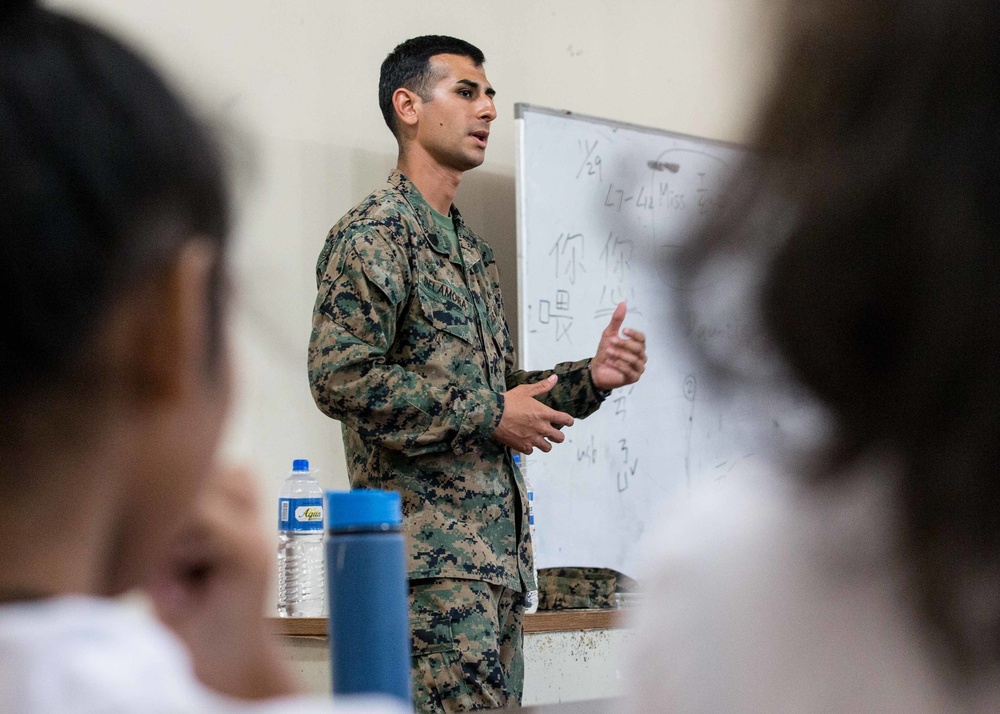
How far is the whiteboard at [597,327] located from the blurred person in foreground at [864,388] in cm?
245

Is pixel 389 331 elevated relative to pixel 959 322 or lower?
elevated

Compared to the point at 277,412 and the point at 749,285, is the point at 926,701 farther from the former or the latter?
the point at 277,412

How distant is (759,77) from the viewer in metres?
0.43

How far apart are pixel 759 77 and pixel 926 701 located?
0.23 m

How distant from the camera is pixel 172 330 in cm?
42

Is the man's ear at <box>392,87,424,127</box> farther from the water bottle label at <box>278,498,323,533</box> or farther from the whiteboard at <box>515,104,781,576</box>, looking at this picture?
the water bottle label at <box>278,498,323,533</box>

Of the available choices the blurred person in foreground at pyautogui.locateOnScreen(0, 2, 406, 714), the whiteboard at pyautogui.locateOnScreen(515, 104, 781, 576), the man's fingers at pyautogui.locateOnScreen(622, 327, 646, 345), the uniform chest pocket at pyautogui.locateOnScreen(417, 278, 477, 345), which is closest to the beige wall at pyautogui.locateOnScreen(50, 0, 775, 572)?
the whiteboard at pyautogui.locateOnScreen(515, 104, 781, 576)

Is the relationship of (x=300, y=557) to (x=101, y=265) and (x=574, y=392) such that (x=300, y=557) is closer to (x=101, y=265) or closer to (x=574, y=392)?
(x=574, y=392)

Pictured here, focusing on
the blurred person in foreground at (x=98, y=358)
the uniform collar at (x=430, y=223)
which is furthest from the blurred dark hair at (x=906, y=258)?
the uniform collar at (x=430, y=223)

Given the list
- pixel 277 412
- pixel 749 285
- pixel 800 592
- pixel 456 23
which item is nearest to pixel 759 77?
pixel 749 285

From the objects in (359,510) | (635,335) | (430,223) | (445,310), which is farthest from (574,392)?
(359,510)

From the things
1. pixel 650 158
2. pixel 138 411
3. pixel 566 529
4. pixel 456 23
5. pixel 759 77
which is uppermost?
pixel 456 23

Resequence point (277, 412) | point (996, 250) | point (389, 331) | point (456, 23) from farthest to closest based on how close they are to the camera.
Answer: point (456, 23) < point (277, 412) < point (389, 331) < point (996, 250)

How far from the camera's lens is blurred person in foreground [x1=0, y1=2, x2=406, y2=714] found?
14.2 inches
